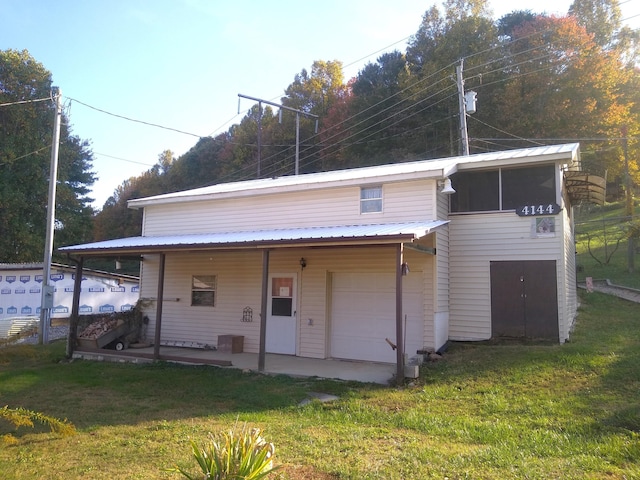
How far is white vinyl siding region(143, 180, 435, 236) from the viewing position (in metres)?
11.0

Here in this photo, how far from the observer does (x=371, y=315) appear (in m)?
11.0

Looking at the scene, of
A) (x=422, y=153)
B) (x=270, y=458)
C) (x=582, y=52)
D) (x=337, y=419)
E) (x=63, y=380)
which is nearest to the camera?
(x=270, y=458)

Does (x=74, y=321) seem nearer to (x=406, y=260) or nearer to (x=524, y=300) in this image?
(x=406, y=260)

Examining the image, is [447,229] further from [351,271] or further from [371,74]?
[371,74]

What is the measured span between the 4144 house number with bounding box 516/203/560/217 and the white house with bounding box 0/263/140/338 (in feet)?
41.3

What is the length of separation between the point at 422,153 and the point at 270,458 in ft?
87.1

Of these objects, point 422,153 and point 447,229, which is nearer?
point 447,229

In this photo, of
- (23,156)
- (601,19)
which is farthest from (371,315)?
(601,19)

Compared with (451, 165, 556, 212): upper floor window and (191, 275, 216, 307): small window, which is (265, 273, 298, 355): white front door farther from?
(451, 165, 556, 212): upper floor window

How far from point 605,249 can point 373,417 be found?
23.4m

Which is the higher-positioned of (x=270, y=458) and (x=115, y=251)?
(x=115, y=251)

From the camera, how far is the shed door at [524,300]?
34.2 feet

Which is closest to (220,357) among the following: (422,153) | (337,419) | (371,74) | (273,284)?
(273,284)

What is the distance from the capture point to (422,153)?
2867 centimetres
